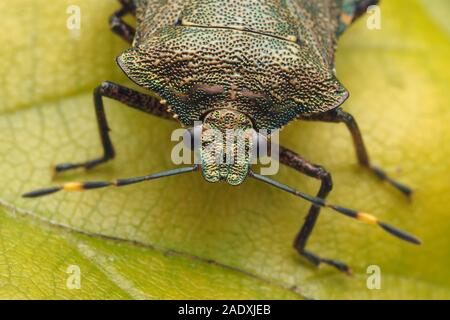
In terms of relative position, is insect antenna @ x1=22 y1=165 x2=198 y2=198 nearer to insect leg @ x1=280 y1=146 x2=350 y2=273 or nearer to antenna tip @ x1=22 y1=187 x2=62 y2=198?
antenna tip @ x1=22 y1=187 x2=62 y2=198

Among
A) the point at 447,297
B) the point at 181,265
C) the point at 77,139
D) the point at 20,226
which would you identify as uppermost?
the point at 77,139

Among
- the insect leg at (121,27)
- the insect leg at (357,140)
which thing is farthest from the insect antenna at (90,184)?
the insect leg at (121,27)

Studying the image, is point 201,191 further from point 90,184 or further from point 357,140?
point 357,140

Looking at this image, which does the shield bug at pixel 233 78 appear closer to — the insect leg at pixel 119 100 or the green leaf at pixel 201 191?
the insect leg at pixel 119 100

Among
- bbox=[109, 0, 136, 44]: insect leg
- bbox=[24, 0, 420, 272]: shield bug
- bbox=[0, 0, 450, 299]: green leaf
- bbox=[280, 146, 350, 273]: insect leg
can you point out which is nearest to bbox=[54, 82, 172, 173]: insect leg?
bbox=[24, 0, 420, 272]: shield bug

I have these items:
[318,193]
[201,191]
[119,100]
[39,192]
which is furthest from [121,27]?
[318,193]
